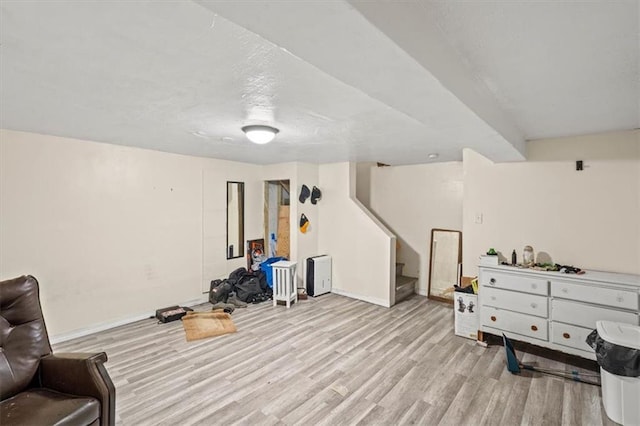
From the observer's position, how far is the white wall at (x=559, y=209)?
2.79 metres

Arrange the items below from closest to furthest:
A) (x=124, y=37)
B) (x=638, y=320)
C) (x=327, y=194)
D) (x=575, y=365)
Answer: (x=124, y=37) < (x=638, y=320) < (x=575, y=365) < (x=327, y=194)

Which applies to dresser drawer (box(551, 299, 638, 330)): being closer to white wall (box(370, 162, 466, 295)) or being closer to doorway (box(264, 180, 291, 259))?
white wall (box(370, 162, 466, 295))

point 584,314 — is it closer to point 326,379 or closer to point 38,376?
point 326,379

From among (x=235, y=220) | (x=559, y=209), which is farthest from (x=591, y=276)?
(x=235, y=220)

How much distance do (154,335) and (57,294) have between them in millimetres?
1124

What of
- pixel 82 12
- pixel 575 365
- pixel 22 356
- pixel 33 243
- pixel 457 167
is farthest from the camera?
pixel 457 167

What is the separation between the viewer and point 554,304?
109 inches

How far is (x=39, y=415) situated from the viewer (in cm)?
146

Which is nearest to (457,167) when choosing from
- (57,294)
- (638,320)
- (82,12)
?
(638,320)

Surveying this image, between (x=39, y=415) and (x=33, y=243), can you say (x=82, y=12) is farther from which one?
(x=33, y=243)

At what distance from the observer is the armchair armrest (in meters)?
1.64

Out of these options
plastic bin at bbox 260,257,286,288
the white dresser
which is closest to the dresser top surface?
the white dresser

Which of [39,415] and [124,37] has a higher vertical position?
[124,37]

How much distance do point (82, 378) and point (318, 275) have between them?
3590 millimetres
